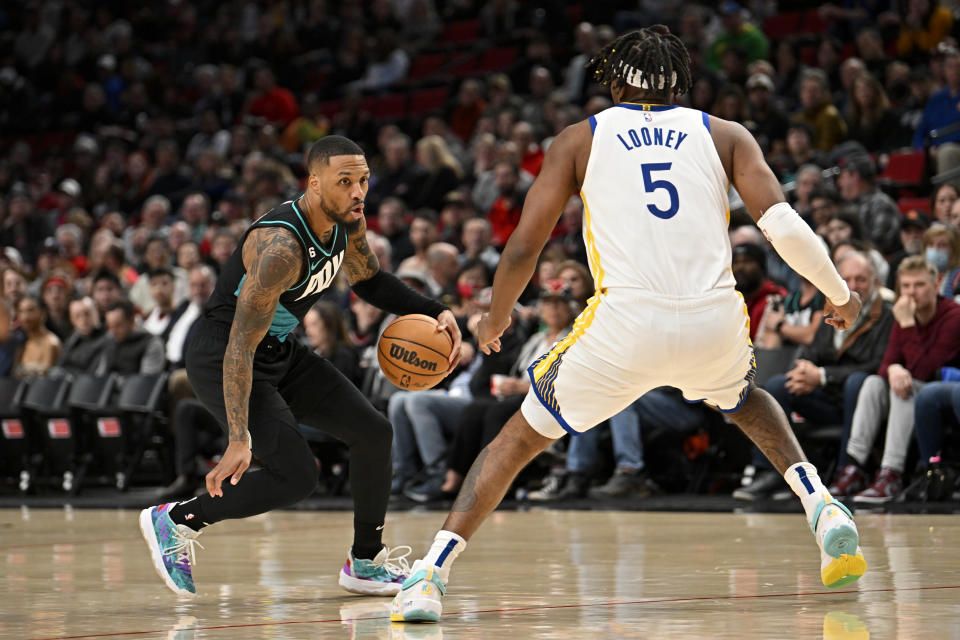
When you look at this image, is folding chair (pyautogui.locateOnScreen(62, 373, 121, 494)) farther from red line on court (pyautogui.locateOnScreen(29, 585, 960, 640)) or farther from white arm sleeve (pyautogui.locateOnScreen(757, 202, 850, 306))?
white arm sleeve (pyautogui.locateOnScreen(757, 202, 850, 306))

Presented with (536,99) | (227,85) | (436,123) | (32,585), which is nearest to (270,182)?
(436,123)

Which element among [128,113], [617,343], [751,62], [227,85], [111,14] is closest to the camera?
[617,343]

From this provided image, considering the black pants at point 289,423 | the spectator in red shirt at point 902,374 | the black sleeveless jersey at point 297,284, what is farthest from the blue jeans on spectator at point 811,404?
the black sleeveless jersey at point 297,284

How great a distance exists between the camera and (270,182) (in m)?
14.3

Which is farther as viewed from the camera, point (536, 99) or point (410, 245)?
point (536, 99)

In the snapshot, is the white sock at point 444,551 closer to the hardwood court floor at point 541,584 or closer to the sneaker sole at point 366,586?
the hardwood court floor at point 541,584

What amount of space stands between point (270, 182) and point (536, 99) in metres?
2.87

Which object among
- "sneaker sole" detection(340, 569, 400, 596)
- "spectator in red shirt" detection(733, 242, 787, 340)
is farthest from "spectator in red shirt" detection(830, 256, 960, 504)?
"sneaker sole" detection(340, 569, 400, 596)

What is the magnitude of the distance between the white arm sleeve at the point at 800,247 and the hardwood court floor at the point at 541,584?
0.96 meters

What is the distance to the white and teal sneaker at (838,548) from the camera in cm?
424

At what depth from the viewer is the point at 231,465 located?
4426mm

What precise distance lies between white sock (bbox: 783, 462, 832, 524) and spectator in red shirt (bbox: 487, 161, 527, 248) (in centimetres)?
788

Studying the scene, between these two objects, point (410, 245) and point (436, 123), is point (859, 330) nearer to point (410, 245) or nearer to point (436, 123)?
point (410, 245)

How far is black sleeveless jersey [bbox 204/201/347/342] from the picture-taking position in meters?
4.80
